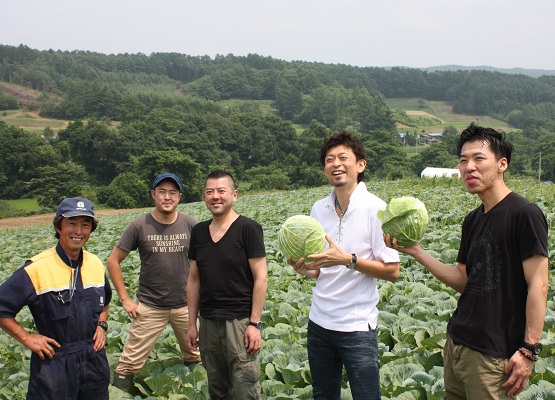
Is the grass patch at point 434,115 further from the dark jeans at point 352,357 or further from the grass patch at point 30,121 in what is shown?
the dark jeans at point 352,357

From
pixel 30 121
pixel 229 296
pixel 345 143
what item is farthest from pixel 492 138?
pixel 30 121

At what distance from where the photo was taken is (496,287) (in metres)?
2.88

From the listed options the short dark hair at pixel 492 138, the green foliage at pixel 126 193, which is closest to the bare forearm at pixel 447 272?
the short dark hair at pixel 492 138

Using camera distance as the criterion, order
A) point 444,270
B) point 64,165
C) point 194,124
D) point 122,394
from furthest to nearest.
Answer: point 194,124, point 64,165, point 122,394, point 444,270

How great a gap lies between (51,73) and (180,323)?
157 metres

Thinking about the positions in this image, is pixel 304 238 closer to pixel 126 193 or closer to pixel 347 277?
pixel 347 277

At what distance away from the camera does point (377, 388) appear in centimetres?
339

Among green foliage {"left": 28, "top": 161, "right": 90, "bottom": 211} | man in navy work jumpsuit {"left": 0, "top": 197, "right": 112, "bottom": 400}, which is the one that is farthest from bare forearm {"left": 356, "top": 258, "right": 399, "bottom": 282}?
green foliage {"left": 28, "top": 161, "right": 90, "bottom": 211}

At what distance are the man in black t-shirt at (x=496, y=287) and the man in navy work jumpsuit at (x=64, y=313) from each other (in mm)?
2506

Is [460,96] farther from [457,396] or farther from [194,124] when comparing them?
[457,396]

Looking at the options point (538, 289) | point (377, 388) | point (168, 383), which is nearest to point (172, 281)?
point (168, 383)

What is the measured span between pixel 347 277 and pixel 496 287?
981 millimetres

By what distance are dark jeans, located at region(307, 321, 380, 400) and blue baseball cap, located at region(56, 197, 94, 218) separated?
72.9 inches

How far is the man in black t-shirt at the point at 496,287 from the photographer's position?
2744mm
